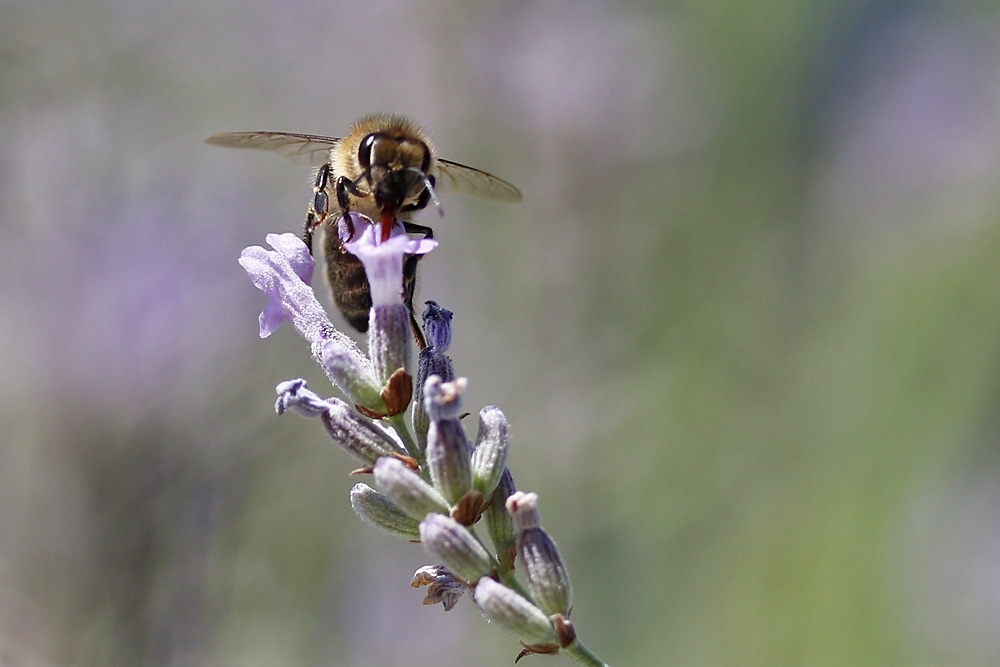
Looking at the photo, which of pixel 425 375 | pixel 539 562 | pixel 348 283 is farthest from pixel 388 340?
pixel 539 562

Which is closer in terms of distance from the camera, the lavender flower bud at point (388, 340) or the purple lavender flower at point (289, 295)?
the lavender flower bud at point (388, 340)

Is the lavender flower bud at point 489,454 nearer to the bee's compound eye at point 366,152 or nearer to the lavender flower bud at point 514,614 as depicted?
the lavender flower bud at point 514,614

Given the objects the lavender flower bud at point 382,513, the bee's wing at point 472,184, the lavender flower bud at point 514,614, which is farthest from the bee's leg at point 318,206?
the lavender flower bud at point 514,614

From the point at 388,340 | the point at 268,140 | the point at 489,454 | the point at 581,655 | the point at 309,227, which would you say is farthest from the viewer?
the point at 268,140

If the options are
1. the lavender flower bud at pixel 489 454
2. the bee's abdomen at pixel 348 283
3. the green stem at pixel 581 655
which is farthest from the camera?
the bee's abdomen at pixel 348 283

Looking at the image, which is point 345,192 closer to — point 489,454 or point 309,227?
point 309,227

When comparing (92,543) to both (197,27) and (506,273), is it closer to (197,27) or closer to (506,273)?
(506,273)

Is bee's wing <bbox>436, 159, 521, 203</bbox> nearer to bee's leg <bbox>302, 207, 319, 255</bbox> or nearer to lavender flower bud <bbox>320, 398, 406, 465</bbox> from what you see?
bee's leg <bbox>302, 207, 319, 255</bbox>
